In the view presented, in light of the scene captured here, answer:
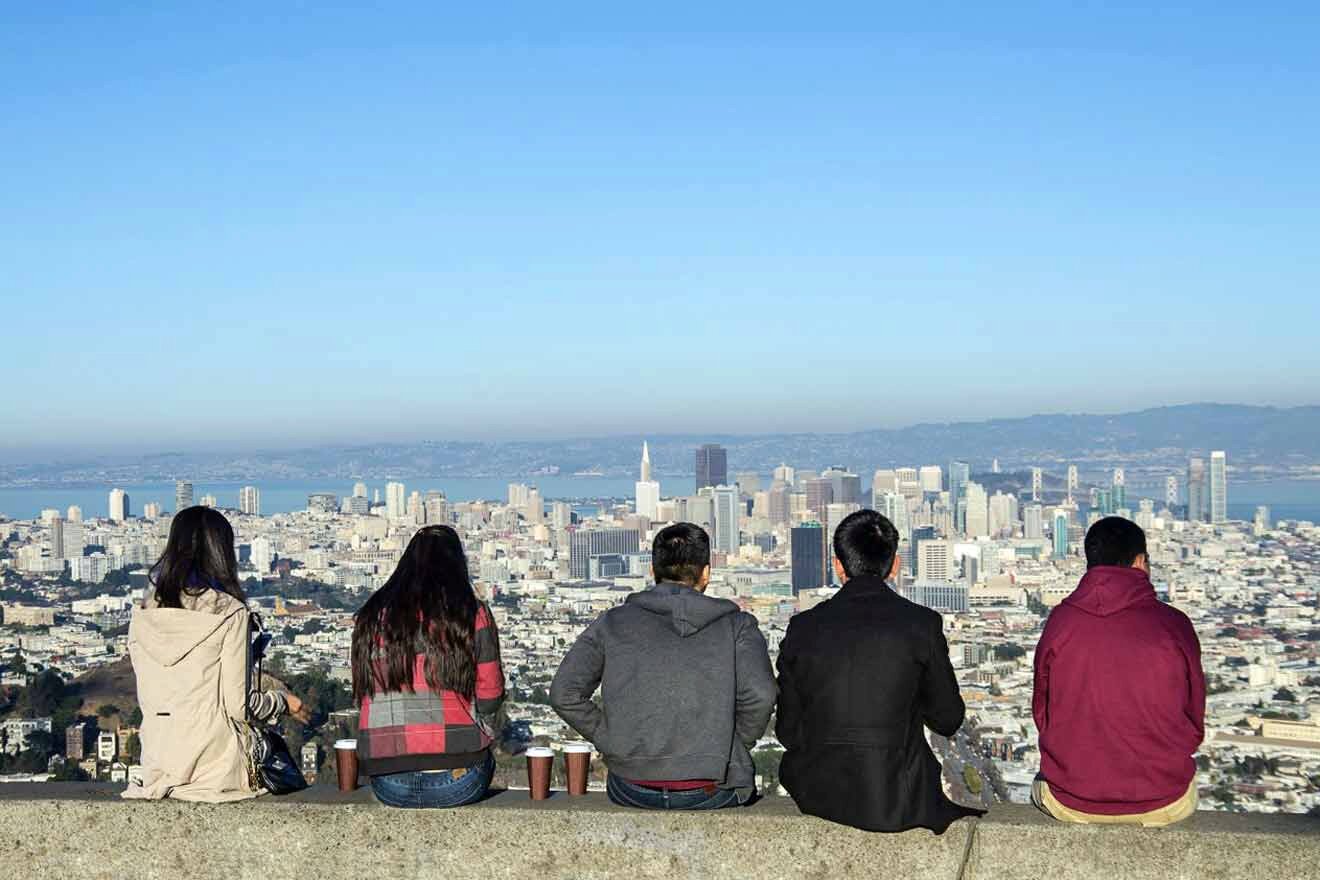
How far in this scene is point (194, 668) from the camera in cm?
406

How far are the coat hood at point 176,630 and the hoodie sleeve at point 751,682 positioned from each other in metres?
1.34

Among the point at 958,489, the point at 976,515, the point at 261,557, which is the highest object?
the point at 958,489

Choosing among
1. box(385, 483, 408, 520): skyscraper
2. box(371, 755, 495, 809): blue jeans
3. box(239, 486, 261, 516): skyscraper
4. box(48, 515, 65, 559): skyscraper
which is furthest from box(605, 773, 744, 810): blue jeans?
box(239, 486, 261, 516): skyscraper

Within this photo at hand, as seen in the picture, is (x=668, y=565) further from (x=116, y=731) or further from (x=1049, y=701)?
(x=116, y=731)

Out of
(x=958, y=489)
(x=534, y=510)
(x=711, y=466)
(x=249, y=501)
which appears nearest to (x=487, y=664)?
(x=958, y=489)

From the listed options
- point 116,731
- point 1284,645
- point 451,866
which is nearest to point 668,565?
point 451,866

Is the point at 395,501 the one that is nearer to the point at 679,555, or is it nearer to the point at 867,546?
the point at 679,555

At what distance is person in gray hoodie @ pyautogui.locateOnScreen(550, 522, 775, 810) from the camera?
12.9ft

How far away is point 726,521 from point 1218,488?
15566 millimetres

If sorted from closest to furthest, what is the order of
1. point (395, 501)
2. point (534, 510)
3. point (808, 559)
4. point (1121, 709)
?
point (1121, 709) < point (808, 559) < point (395, 501) < point (534, 510)

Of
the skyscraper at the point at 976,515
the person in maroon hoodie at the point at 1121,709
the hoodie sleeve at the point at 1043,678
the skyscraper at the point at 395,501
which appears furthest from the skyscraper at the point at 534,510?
the person in maroon hoodie at the point at 1121,709

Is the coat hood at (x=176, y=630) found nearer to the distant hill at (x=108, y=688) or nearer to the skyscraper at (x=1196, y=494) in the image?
the distant hill at (x=108, y=688)

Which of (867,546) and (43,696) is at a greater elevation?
(867,546)

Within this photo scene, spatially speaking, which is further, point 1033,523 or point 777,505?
point 777,505
